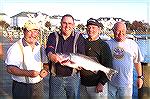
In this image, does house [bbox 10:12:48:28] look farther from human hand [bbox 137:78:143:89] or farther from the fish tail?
human hand [bbox 137:78:143:89]

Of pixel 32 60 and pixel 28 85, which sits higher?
pixel 32 60

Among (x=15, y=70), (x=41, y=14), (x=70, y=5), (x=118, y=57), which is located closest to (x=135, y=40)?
(x=118, y=57)

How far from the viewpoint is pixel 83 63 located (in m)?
4.58

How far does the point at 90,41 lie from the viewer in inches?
179

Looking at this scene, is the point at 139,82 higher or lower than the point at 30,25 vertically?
lower

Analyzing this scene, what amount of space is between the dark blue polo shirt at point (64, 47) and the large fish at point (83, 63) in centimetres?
6

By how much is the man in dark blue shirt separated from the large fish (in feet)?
0.17

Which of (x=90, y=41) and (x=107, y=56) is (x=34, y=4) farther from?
(x=107, y=56)

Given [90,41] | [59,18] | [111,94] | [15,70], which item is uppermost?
[59,18]

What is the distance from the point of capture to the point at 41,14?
14.9ft

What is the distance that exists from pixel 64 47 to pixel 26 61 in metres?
0.54

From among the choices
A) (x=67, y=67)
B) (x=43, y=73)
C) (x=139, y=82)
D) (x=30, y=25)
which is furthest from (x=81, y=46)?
(x=139, y=82)

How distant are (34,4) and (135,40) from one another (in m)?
1.40

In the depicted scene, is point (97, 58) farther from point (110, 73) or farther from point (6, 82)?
point (6, 82)
